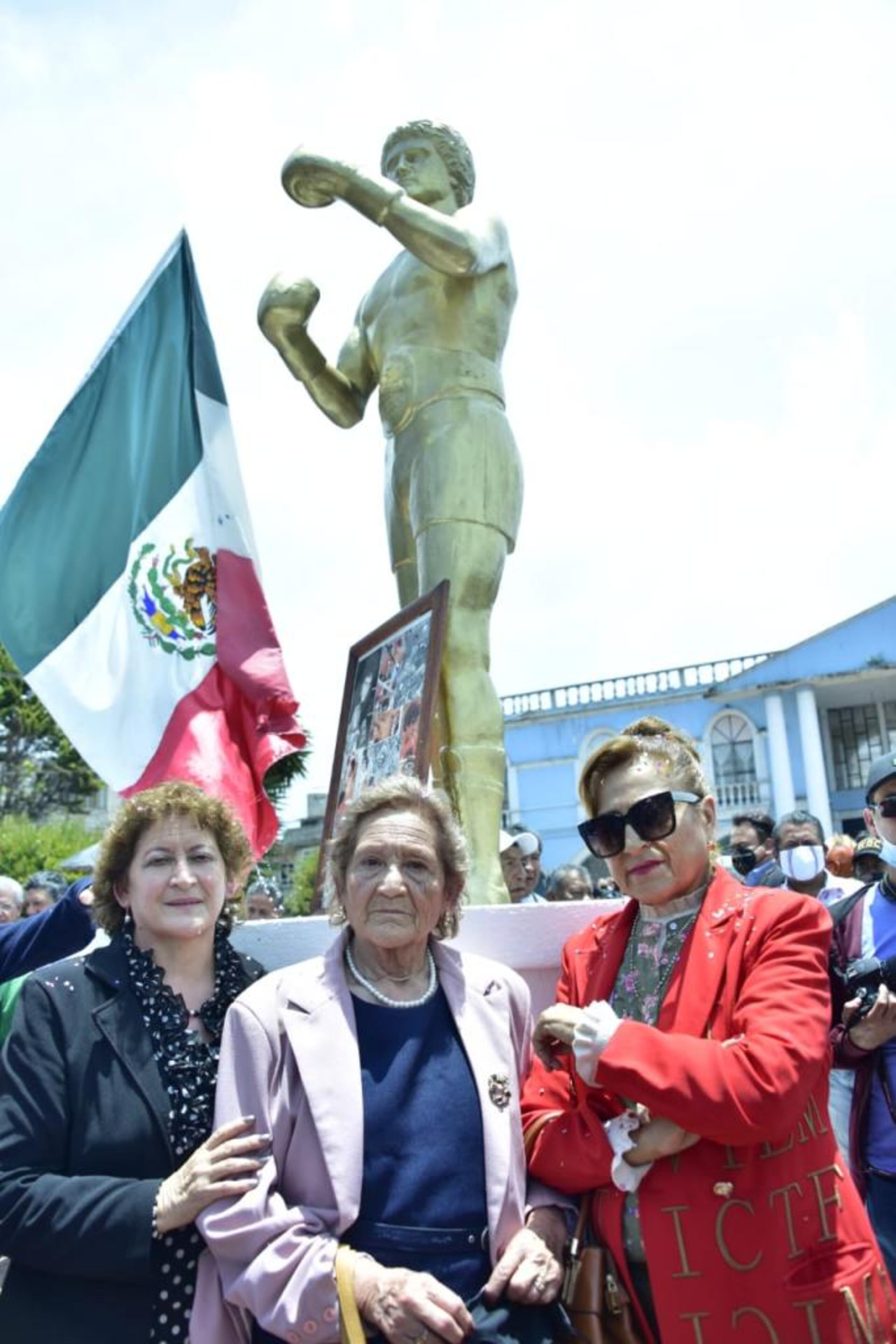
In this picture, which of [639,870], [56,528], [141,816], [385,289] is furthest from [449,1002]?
[56,528]

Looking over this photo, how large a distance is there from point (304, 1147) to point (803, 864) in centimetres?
392

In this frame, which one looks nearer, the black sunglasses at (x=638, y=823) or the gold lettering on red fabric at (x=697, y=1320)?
the gold lettering on red fabric at (x=697, y=1320)

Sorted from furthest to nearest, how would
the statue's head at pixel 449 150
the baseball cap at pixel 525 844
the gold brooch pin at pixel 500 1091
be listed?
the baseball cap at pixel 525 844 < the statue's head at pixel 449 150 < the gold brooch pin at pixel 500 1091

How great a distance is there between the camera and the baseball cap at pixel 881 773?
9.78ft

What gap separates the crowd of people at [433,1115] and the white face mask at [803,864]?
3.20 m

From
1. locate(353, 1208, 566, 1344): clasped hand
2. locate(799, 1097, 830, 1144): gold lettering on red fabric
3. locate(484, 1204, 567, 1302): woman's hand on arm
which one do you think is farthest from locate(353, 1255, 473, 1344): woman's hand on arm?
locate(799, 1097, 830, 1144): gold lettering on red fabric

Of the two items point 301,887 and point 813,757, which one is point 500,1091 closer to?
point 301,887

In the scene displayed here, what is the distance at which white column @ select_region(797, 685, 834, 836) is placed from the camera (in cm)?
2823

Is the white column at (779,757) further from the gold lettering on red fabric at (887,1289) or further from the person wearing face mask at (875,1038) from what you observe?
the gold lettering on red fabric at (887,1289)

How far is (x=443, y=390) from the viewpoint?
4.75m

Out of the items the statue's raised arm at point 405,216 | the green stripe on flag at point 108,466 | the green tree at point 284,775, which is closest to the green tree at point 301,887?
the green tree at point 284,775

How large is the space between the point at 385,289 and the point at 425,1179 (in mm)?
3979

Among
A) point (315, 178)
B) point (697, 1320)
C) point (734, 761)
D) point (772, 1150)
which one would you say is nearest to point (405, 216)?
point (315, 178)

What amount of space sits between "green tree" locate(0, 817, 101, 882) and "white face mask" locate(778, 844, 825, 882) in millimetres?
17951
